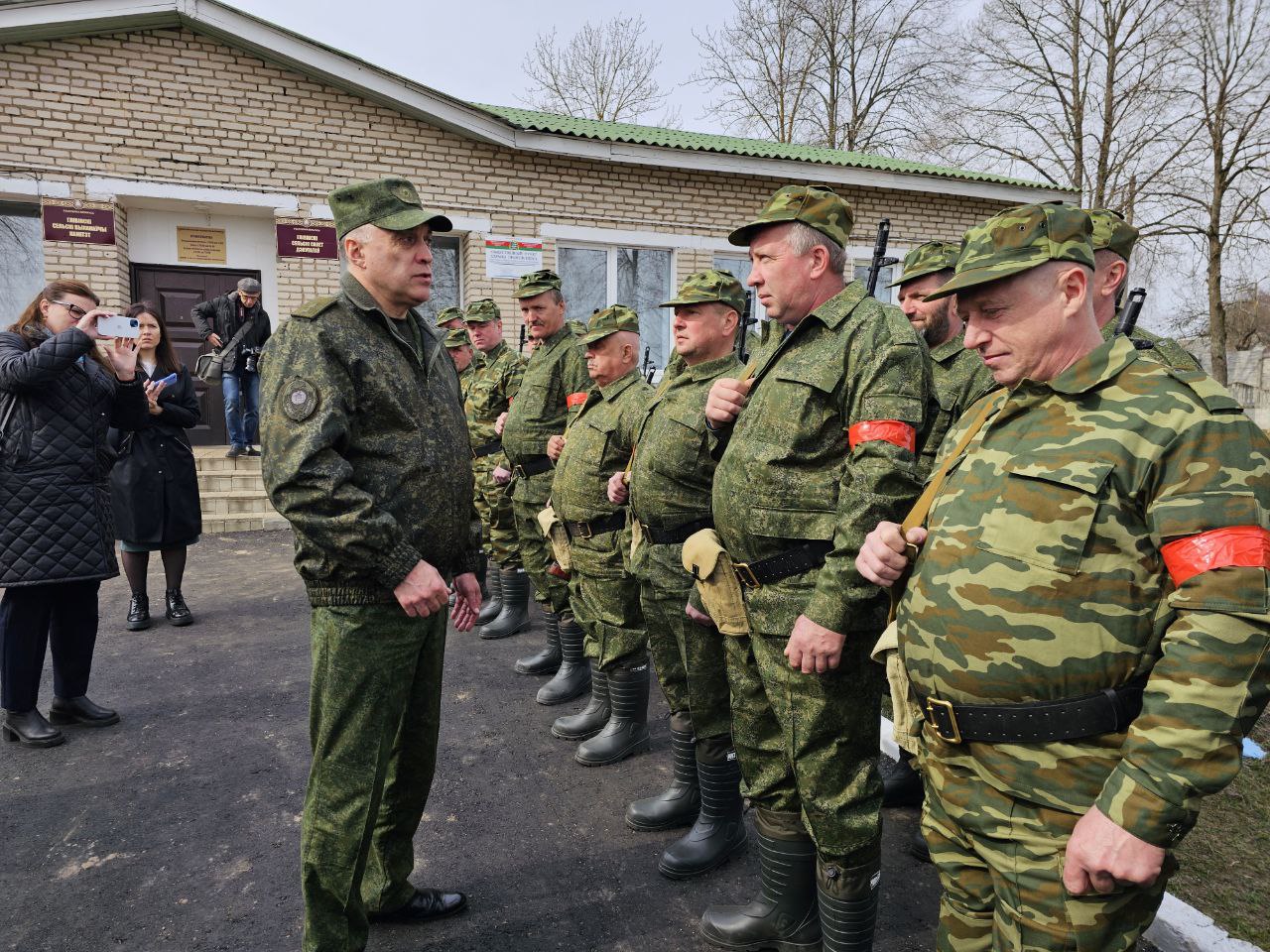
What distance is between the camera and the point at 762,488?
2359mm

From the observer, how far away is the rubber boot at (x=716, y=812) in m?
3.05

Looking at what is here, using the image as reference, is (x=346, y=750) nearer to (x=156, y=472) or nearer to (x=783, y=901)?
(x=783, y=901)

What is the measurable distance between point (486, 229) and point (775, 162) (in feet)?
14.1

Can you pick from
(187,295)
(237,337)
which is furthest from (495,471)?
(187,295)

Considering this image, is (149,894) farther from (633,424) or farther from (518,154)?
(518,154)

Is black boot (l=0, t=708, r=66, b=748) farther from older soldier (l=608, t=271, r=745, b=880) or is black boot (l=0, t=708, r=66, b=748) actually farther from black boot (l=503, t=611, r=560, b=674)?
older soldier (l=608, t=271, r=745, b=880)

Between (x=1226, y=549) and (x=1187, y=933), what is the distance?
1726mm

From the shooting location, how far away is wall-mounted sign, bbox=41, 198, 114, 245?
29.6 feet

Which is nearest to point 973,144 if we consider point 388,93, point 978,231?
point 388,93

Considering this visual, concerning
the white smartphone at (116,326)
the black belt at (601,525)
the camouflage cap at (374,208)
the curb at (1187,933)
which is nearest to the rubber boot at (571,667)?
the black belt at (601,525)

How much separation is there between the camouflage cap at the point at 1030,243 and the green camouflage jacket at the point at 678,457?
1.45m

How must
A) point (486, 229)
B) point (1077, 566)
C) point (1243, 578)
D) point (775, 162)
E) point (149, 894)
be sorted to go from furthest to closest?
1. point (775, 162)
2. point (486, 229)
3. point (149, 894)
4. point (1077, 566)
5. point (1243, 578)

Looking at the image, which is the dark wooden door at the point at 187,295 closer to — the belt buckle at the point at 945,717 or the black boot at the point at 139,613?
the black boot at the point at 139,613

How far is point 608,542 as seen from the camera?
3984 mm
